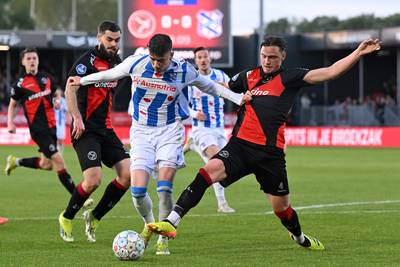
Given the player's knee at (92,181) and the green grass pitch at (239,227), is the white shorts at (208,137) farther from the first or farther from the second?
the player's knee at (92,181)

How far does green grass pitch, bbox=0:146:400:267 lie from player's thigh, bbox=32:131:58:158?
906 millimetres

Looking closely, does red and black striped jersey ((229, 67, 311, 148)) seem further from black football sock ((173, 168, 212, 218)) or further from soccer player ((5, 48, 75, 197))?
soccer player ((5, 48, 75, 197))

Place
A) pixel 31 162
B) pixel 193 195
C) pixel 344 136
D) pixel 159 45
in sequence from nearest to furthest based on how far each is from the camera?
pixel 193 195
pixel 159 45
pixel 31 162
pixel 344 136

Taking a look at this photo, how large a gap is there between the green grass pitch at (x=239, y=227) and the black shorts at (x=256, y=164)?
0.74 meters

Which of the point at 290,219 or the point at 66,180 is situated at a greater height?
the point at 290,219

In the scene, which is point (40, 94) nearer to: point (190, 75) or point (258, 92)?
point (190, 75)

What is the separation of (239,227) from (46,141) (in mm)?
4468

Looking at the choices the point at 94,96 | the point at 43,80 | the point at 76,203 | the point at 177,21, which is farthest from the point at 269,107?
the point at 177,21

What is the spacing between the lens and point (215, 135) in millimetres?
15555

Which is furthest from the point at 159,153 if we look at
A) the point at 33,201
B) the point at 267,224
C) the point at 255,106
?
the point at 33,201

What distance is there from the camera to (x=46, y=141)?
15.8 metres

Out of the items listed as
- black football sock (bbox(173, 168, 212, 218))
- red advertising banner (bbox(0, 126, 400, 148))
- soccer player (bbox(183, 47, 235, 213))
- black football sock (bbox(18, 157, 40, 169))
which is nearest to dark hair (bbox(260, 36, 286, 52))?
black football sock (bbox(173, 168, 212, 218))

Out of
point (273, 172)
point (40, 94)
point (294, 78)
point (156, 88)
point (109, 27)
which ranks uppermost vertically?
point (109, 27)

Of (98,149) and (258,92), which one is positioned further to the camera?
(98,149)
